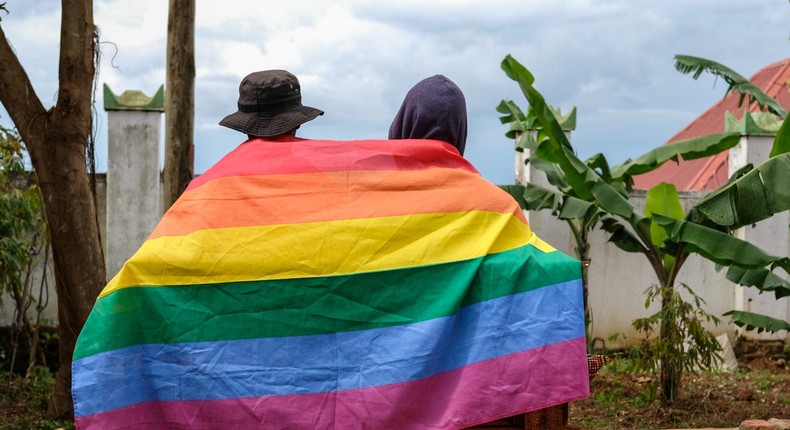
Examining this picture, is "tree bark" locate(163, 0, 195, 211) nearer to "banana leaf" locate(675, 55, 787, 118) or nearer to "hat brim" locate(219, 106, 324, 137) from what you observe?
"hat brim" locate(219, 106, 324, 137)

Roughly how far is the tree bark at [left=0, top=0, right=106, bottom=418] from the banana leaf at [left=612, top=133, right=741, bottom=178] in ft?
16.0

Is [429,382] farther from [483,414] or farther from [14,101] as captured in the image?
[14,101]

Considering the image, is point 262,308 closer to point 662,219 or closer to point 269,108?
point 269,108

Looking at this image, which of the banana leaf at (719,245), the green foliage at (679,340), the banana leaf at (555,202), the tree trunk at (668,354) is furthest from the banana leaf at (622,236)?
the banana leaf at (719,245)

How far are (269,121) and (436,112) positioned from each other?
0.60 metres

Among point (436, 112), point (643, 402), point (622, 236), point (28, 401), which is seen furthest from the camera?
point (622, 236)

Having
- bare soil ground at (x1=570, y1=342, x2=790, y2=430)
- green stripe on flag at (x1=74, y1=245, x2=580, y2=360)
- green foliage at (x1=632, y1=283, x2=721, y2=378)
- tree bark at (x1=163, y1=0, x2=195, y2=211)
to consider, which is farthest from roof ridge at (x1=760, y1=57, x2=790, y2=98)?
green stripe on flag at (x1=74, y1=245, x2=580, y2=360)

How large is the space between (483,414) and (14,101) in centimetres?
462

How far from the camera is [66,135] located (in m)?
6.52

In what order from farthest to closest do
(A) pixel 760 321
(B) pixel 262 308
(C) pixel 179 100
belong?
1. (A) pixel 760 321
2. (C) pixel 179 100
3. (B) pixel 262 308

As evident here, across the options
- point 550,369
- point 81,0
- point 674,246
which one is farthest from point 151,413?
point 674,246

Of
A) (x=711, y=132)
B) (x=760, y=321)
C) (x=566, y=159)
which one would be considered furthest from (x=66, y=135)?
(x=711, y=132)

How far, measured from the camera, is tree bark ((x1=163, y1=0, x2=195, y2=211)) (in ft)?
23.8

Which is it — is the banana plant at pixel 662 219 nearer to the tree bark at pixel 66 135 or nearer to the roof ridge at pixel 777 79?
the tree bark at pixel 66 135
